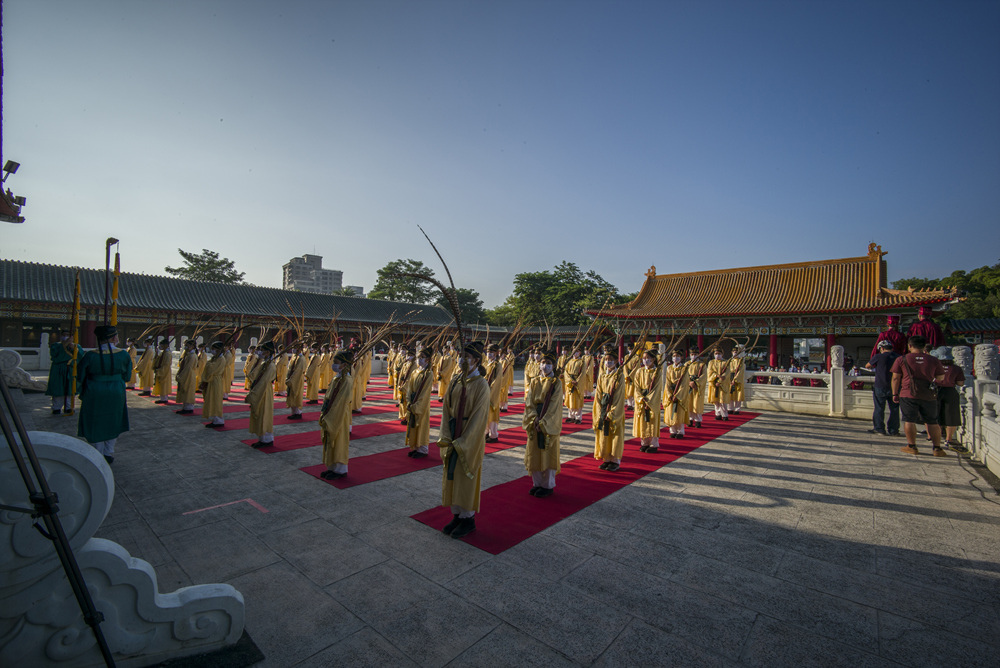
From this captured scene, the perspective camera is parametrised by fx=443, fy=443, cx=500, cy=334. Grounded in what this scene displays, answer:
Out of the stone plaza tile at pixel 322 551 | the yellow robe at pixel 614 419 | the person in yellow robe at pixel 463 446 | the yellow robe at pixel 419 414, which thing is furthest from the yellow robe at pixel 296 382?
the yellow robe at pixel 614 419

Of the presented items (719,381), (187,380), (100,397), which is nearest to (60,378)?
(187,380)

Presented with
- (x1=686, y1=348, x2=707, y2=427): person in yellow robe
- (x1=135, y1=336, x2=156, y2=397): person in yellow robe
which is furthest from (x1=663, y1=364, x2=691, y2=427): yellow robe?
(x1=135, y1=336, x2=156, y2=397): person in yellow robe

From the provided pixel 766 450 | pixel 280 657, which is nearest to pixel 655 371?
pixel 766 450

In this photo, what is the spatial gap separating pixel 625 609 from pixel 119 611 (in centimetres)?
258

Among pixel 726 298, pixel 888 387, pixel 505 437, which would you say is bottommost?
pixel 505 437

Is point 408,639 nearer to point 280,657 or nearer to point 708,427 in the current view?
point 280,657

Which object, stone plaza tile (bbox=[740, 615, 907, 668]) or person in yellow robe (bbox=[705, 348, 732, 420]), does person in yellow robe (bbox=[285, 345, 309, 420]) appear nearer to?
stone plaza tile (bbox=[740, 615, 907, 668])

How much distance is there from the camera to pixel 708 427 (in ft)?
30.1

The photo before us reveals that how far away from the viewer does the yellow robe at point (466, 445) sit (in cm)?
364

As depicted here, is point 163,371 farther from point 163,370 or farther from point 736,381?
point 736,381

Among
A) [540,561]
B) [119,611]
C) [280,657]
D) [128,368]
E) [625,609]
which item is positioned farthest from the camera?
[128,368]

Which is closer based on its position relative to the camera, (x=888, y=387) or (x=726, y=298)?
(x=888, y=387)

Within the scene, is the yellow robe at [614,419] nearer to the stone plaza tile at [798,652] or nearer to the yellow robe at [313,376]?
the stone plaza tile at [798,652]

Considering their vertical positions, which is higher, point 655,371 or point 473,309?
point 473,309
